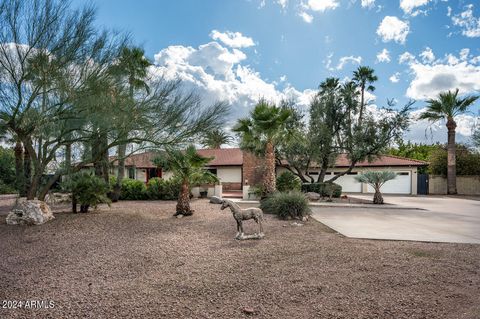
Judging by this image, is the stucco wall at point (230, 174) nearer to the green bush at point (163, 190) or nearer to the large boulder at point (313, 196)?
the green bush at point (163, 190)

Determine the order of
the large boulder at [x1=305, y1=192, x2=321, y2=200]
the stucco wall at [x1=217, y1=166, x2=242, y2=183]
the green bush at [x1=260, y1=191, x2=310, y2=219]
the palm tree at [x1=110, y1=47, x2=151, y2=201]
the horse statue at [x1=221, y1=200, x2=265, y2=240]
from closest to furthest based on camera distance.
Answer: the horse statue at [x1=221, y1=200, x2=265, y2=240], the palm tree at [x1=110, y1=47, x2=151, y2=201], the green bush at [x1=260, y1=191, x2=310, y2=219], the large boulder at [x1=305, y1=192, x2=321, y2=200], the stucco wall at [x1=217, y1=166, x2=242, y2=183]

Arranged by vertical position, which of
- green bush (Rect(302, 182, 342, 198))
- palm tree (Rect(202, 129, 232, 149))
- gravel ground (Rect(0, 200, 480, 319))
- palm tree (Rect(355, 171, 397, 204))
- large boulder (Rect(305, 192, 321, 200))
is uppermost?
palm tree (Rect(202, 129, 232, 149))

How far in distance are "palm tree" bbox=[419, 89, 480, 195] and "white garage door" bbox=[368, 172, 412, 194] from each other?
3391 millimetres

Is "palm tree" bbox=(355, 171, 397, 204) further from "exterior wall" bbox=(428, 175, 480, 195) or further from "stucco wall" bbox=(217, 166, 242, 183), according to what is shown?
"exterior wall" bbox=(428, 175, 480, 195)

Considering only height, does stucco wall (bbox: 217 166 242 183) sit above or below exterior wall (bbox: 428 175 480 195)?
above

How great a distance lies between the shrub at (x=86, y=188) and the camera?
10.6 meters

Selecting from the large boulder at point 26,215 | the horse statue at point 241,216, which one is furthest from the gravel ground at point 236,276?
the large boulder at point 26,215

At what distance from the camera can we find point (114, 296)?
3.78 m

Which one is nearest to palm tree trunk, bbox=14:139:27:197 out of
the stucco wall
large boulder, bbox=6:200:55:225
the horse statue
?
large boulder, bbox=6:200:55:225

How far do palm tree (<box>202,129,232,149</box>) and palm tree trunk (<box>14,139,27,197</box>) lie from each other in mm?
6992

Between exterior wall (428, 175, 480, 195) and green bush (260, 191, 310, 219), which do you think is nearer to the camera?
green bush (260, 191, 310, 219)

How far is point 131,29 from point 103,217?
22.2 feet

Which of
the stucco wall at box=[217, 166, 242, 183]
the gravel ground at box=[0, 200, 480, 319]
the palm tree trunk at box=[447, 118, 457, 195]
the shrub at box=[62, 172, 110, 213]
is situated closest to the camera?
the gravel ground at box=[0, 200, 480, 319]

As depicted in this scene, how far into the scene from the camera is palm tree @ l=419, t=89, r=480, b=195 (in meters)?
25.4
